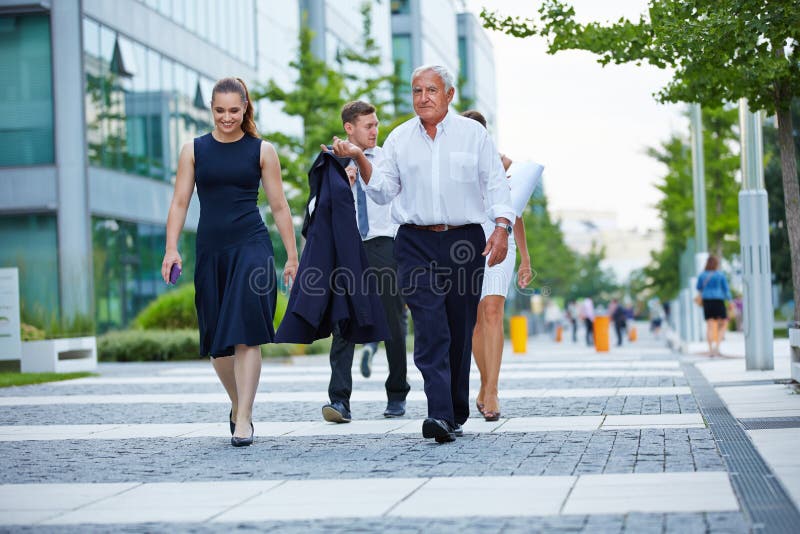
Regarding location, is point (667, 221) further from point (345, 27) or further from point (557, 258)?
point (557, 258)

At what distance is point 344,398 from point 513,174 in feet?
6.66

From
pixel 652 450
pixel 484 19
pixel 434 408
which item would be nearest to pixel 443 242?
pixel 434 408

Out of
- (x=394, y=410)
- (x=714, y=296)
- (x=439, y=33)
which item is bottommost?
(x=394, y=410)

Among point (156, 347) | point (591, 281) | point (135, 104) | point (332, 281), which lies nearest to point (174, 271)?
point (332, 281)

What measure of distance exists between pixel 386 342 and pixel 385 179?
62.1 inches

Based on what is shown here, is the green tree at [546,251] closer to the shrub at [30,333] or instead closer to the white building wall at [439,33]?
the white building wall at [439,33]

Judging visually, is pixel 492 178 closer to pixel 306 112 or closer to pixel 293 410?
pixel 293 410

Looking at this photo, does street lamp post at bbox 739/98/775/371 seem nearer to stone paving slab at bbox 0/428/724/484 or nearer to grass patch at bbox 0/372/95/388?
stone paving slab at bbox 0/428/724/484

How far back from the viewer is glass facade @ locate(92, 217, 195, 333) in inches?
1153

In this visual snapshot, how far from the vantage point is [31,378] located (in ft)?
48.2

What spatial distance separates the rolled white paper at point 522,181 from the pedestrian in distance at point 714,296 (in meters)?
11.2

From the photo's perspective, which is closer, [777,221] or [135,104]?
[135,104]

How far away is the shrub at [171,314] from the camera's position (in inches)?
931

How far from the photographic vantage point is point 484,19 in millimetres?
12344
